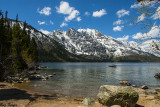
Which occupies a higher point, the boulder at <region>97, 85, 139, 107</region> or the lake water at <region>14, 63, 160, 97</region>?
the boulder at <region>97, 85, 139, 107</region>

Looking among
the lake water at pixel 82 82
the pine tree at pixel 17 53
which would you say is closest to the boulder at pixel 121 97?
the lake water at pixel 82 82

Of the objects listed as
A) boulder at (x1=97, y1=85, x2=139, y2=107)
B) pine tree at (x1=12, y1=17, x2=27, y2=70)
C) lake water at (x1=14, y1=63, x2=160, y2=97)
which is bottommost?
lake water at (x1=14, y1=63, x2=160, y2=97)

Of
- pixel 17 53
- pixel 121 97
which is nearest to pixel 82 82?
pixel 17 53

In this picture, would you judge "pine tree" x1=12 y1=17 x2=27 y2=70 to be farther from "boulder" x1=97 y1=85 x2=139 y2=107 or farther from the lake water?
"boulder" x1=97 y1=85 x2=139 y2=107

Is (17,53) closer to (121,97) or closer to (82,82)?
(82,82)

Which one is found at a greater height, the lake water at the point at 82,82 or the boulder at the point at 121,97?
the boulder at the point at 121,97

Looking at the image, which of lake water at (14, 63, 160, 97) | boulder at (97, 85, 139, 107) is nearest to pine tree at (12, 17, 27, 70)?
lake water at (14, 63, 160, 97)

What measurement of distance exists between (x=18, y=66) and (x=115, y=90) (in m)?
33.2

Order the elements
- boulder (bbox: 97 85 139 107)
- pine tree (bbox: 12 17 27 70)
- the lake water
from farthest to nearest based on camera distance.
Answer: pine tree (bbox: 12 17 27 70)
the lake water
boulder (bbox: 97 85 139 107)

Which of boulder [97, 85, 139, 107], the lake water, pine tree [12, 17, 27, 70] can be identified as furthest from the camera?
pine tree [12, 17, 27, 70]

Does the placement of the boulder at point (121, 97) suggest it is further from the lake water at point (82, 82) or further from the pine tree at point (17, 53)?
the pine tree at point (17, 53)

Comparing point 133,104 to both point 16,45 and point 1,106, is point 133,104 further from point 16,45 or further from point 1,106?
point 16,45

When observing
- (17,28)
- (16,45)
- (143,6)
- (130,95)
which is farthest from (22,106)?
(17,28)

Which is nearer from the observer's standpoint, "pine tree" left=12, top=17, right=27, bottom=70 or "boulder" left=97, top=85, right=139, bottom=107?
"boulder" left=97, top=85, right=139, bottom=107
